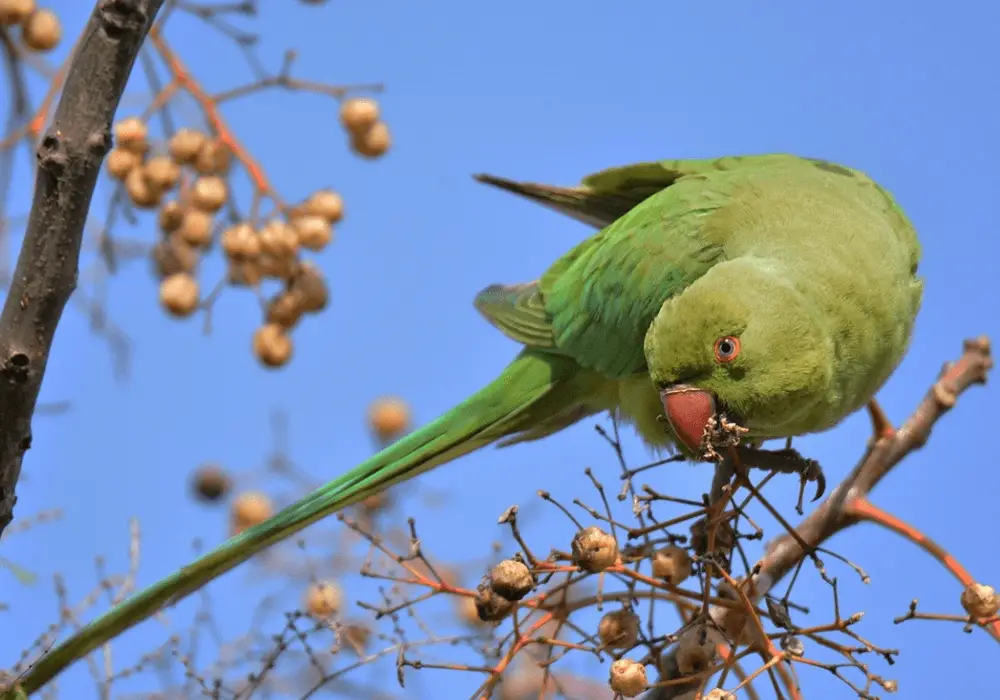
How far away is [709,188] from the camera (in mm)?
3324

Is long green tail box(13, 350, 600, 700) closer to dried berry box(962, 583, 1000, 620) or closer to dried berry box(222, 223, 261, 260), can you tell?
dried berry box(222, 223, 261, 260)

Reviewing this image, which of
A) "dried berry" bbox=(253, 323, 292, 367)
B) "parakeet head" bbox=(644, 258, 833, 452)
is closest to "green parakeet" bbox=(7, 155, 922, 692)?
"parakeet head" bbox=(644, 258, 833, 452)

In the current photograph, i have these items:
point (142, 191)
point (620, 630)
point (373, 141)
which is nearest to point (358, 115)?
point (373, 141)

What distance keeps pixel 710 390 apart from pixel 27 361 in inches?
60.3

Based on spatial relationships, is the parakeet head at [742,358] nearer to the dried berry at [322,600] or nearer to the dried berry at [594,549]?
→ the dried berry at [594,549]

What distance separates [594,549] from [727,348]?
0.78 meters

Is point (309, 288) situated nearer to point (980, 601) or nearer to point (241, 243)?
point (241, 243)

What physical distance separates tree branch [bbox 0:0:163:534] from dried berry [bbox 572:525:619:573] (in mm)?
1012

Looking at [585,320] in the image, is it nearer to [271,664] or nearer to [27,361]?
[271,664]

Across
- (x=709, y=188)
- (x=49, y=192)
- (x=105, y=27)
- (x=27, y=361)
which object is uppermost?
(x=709, y=188)

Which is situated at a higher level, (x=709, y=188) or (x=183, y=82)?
(x=183, y=82)

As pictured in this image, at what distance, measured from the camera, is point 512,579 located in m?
2.03

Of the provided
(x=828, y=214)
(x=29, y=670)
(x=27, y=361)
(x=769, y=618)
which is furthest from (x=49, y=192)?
(x=828, y=214)

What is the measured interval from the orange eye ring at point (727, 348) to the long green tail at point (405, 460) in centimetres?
90
